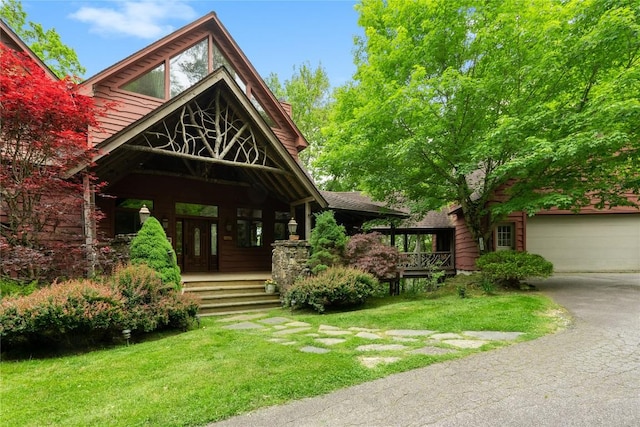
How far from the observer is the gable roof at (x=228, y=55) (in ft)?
31.5

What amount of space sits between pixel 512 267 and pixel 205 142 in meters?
8.39

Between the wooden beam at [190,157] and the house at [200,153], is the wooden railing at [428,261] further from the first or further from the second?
the wooden beam at [190,157]

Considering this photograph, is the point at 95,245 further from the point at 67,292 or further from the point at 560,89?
the point at 560,89

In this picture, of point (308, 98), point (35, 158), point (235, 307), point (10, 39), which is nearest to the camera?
point (35, 158)

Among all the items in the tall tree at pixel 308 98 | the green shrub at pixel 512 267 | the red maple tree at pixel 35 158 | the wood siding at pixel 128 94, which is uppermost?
the tall tree at pixel 308 98

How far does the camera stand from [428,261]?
1555 centimetres

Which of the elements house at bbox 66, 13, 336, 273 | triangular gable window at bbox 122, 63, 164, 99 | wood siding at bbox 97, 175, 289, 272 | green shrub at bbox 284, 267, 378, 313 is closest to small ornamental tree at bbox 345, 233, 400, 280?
green shrub at bbox 284, 267, 378, 313

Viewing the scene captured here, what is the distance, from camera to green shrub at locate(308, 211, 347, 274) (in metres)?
9.15

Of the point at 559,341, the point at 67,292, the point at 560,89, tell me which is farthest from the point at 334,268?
Answer: the point at 560,89

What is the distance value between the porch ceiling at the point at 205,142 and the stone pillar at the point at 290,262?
181 centimetres

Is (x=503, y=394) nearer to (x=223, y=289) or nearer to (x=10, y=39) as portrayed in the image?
(x=223, y=289)

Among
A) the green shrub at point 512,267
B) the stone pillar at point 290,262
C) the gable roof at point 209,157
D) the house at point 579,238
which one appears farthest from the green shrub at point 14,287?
the house at point 579,238

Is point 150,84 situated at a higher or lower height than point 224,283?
higher

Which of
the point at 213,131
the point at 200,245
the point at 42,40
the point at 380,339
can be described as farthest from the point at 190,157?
the point at 42,40
